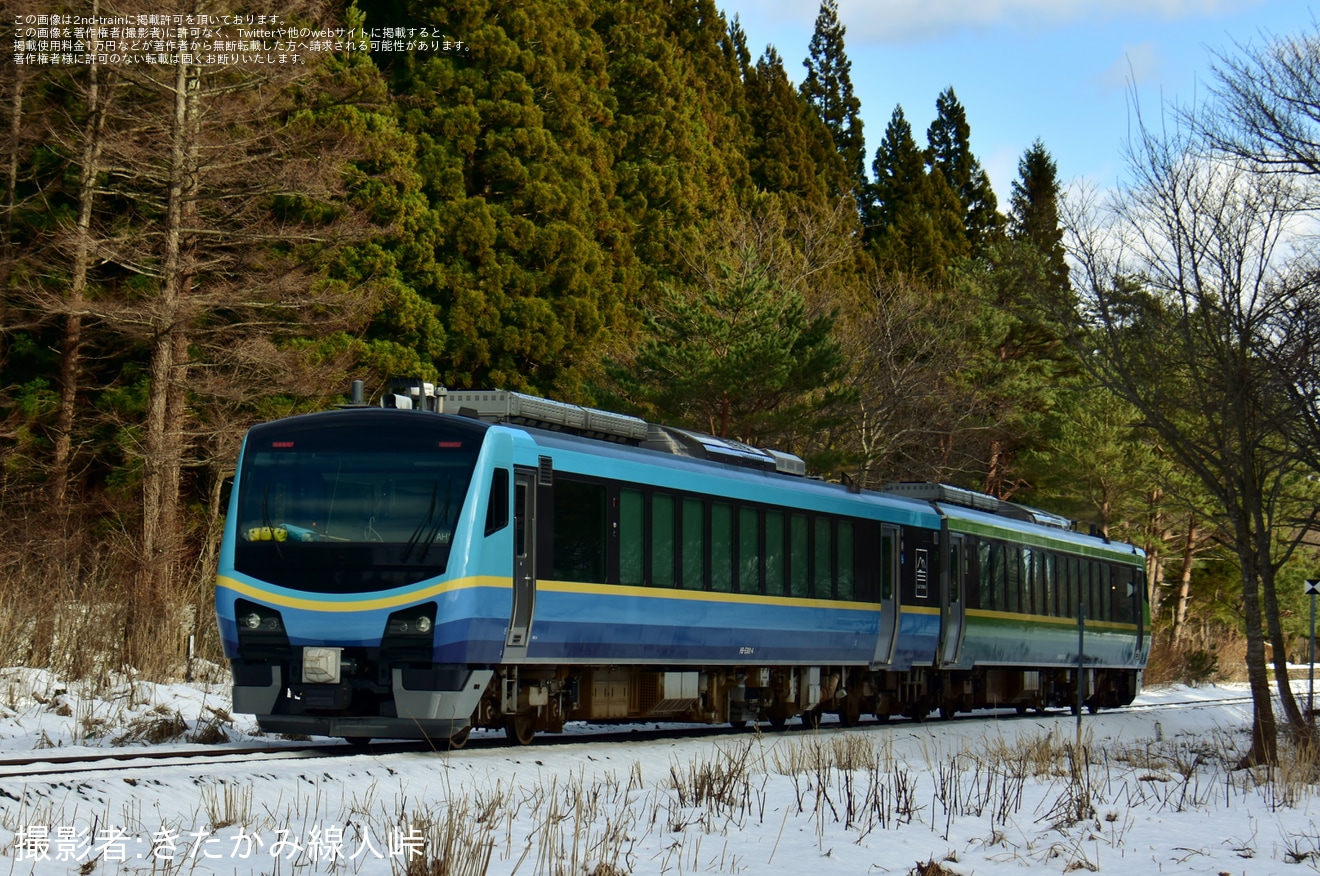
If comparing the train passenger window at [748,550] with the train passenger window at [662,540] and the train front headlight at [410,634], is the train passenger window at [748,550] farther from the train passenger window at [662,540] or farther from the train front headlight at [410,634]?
the train front headlight at [410,634]

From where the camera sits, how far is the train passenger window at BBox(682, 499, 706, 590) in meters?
16.6

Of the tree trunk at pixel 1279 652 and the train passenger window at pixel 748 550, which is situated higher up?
the train passenger window at pixel 748 550

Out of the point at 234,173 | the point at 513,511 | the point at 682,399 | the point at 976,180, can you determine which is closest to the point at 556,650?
the point at 513,511

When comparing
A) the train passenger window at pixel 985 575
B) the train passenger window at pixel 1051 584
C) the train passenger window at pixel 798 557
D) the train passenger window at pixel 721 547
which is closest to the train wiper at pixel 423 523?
the train passenger window at pixel 721 547

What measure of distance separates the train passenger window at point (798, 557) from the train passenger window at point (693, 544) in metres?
2.01

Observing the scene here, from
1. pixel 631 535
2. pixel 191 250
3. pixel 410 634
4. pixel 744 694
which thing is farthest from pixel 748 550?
pixel 191 250

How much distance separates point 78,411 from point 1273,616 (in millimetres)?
21760

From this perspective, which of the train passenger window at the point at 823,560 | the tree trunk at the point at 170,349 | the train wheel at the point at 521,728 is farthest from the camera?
the tree trunk at the point at 170,349

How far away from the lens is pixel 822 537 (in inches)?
765

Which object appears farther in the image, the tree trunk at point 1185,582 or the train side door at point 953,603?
the tree trunk at point 1185,582

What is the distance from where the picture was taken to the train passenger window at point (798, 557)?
61.3ft

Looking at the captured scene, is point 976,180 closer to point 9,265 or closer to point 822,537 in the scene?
point 9,265

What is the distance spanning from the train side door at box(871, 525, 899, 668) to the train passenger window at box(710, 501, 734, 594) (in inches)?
156

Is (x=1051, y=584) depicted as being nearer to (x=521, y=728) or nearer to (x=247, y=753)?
(x=521, y=728)
